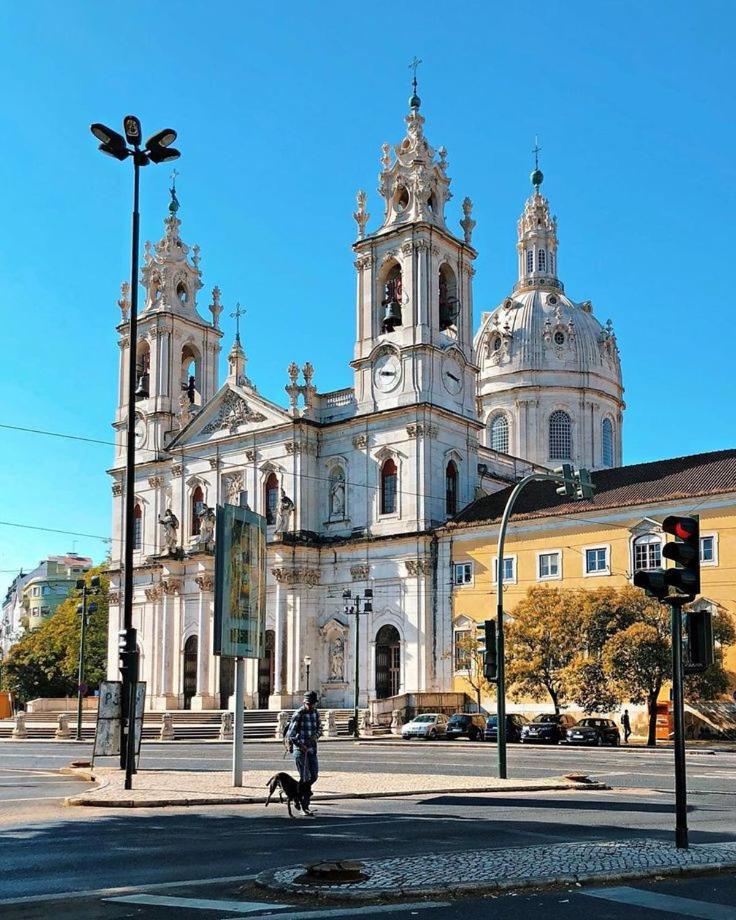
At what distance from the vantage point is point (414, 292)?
195ft

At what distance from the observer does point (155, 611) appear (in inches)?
2731

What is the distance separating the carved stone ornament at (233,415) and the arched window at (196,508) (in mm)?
3830

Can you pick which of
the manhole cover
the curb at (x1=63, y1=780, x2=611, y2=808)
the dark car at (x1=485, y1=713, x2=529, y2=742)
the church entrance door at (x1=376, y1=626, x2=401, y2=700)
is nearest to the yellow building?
the church entrance door at (x1=376, y1=626, x2=401, y2=700)

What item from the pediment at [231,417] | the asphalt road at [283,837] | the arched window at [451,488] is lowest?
the asphalt road at [283,837]

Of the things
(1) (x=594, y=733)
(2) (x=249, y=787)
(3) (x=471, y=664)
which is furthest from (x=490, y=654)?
A: (3) (x=471, y=664)

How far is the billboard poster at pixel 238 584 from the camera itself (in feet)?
74.8

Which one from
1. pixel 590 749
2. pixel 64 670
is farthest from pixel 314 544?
pixel 64 670

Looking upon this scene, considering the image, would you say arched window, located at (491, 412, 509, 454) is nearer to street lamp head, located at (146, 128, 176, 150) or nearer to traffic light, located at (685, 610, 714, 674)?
street lamp head, located at (146, 128, 176, 150)

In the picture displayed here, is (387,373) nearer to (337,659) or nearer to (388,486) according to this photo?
(388,486)

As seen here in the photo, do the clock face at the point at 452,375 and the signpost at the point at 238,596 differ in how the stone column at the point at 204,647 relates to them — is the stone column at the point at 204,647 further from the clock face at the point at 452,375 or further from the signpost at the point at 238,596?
the signpost at the point at 238,596

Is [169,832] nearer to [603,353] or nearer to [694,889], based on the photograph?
[694,889]

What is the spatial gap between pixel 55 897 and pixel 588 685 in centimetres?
3799

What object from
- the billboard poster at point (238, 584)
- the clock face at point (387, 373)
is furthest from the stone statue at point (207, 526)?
the billboard poster at point (238, 584)

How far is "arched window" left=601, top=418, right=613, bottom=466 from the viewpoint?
77125 mm
